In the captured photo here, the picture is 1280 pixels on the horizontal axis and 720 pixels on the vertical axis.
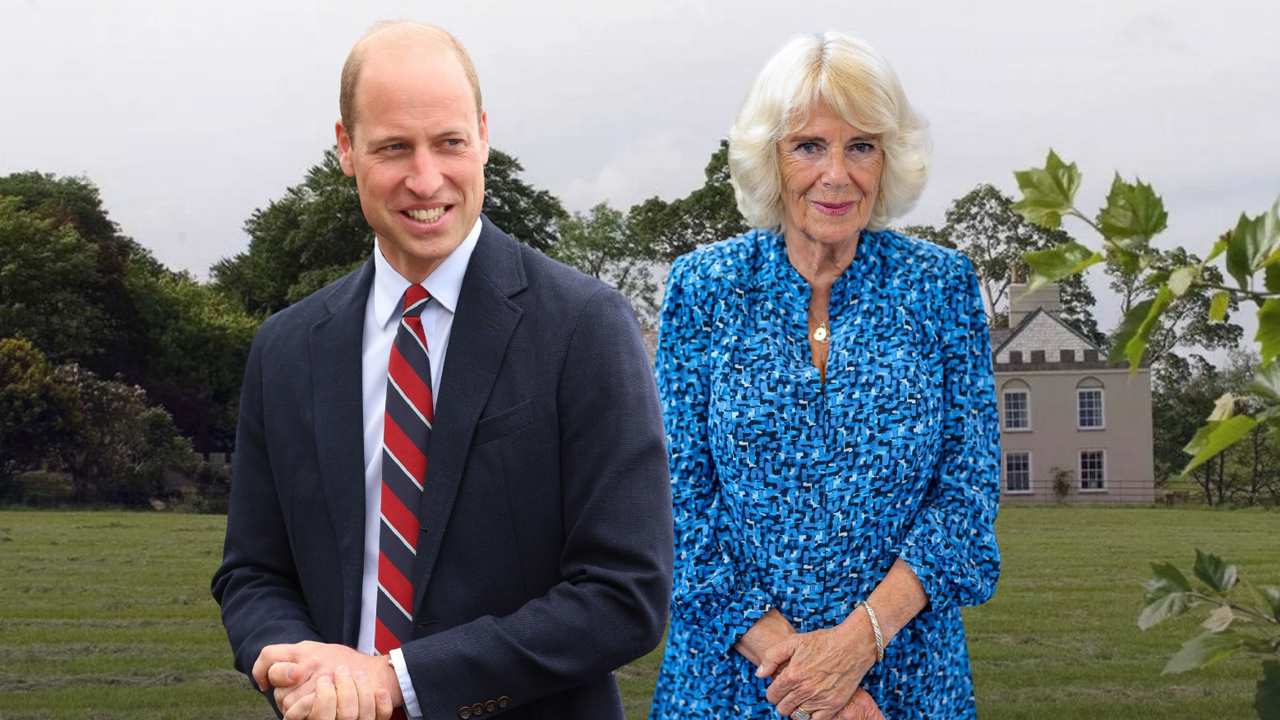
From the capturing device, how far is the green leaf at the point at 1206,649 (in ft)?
5.97

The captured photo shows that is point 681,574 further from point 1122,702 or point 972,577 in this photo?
point 1122,702

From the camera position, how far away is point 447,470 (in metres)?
2.42

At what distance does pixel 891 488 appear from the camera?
10.9 ft

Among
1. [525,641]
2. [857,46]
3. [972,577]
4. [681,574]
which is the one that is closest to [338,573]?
[525,641]

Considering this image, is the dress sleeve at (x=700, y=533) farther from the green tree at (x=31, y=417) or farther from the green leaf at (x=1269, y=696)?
the green tree at (x=31, y=417)

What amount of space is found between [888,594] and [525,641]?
1.27m

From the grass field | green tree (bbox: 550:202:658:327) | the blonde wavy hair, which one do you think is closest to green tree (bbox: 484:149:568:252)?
green tree (bbox: 550:202:658:327)

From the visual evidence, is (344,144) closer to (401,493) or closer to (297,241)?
(401,493)

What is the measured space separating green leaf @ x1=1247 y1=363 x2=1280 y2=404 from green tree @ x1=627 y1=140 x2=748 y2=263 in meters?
47.6

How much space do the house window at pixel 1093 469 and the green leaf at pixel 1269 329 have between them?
6187 centimetres

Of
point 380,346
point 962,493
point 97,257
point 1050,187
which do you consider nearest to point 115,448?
point 97,257

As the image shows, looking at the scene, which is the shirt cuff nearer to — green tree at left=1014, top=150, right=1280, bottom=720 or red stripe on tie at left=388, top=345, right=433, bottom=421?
red stripe on tie at left=388, top=345, right=433, bottom=421

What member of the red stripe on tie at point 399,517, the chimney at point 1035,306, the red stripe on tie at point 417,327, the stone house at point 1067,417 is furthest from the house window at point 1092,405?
the red stripe on tie at point 399,517

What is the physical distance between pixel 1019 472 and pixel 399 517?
199 feet
